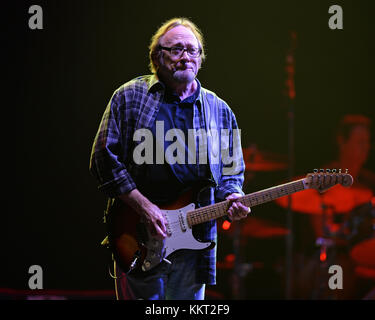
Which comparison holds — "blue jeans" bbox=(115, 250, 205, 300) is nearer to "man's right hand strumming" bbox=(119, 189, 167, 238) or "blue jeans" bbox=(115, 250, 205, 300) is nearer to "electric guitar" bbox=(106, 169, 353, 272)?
"electric guitar" bbox=(106, 169, 353, 272)

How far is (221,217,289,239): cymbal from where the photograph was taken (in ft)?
11.7

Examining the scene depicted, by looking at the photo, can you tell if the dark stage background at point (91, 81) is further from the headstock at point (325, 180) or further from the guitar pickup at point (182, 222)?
the guitar pickup at point (182, 222)

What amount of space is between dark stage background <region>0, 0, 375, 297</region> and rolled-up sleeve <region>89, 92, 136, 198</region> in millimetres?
1163

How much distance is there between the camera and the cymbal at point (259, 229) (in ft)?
11.7

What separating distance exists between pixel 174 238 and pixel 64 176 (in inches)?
58.4

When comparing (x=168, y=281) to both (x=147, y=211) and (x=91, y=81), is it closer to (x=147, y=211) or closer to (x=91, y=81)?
(x=147, y=211)

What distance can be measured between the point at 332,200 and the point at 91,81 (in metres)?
2.03

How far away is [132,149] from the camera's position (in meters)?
2.43

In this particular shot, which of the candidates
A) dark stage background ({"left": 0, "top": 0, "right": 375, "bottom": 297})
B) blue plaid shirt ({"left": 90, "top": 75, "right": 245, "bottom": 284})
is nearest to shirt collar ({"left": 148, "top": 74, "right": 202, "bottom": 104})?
blue plaid shirt ({"left": 90, "top": 75, "right": 245, "bottom": 284})

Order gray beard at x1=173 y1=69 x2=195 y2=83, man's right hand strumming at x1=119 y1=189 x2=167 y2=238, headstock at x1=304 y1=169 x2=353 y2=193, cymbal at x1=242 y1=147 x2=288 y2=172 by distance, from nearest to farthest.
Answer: man's right hand strumming at x1=119 y1=189 x2=167 y2=238, gray beard at x1=173 y1=69 x2=195 y2=83, headstock at x1=304 y1=169 x2=353 y2=193, cymbal at x1=242 y1=147 x2=288 y2=172

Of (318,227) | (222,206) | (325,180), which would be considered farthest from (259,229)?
(222,206)
